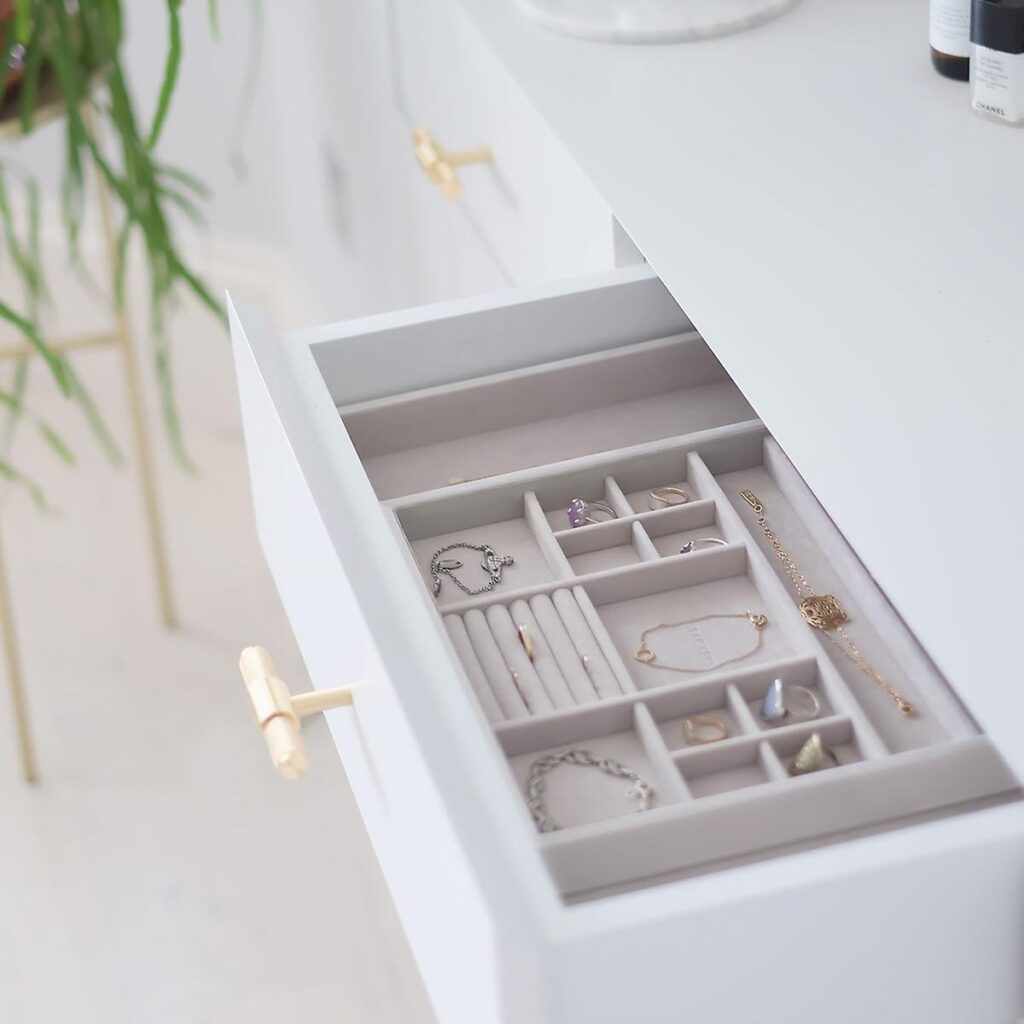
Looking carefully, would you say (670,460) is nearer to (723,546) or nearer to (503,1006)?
(723,546)

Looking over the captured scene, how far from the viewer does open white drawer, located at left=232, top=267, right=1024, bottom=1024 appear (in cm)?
49

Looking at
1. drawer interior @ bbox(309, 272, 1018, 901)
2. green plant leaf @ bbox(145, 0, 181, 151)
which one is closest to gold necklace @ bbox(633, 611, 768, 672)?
drawer interior @ bbox(309, 272, 1018, 901)

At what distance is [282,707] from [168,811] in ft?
3.02

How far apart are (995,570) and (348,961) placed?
2.96 feet

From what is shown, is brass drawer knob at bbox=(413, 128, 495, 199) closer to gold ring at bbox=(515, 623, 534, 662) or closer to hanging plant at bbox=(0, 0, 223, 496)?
hanging plant at bbox=(0, 0, 223, 496)

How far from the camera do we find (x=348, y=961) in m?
1.35

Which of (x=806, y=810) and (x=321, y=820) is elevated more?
(x=806, y=810)

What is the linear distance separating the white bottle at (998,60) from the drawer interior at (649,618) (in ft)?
0.80

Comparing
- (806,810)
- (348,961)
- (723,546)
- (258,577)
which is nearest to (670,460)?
(723,546)

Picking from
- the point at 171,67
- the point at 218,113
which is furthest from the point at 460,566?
the point at 218,113

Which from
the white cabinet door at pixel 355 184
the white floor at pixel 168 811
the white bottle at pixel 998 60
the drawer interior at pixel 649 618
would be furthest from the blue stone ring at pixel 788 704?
the white floor at pixel 168 811

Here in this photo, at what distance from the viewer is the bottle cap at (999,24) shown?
0.89 metres

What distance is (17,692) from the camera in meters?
1.51

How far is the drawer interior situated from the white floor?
0.65 meters
